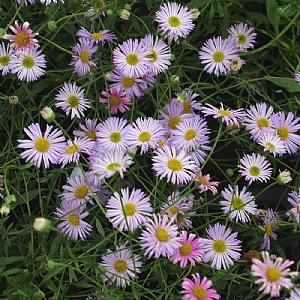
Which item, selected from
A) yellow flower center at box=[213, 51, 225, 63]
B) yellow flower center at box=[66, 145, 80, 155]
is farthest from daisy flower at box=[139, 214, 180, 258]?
yellow flower center at box=[213, 51, 225, 63]

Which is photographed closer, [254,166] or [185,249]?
[185,249]

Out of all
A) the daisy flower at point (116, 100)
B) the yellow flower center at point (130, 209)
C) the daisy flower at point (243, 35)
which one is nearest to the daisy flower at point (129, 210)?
the yellow flower center at point (130, 209)

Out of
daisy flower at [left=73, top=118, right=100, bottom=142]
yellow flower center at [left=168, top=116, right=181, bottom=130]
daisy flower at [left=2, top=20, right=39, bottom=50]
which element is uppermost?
daisy flower at [left=2, top=20, right=39, bottom=50]

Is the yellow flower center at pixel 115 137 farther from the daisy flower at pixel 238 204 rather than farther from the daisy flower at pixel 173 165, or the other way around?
the daisy flower at pixel 238 204

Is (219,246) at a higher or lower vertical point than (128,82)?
lower

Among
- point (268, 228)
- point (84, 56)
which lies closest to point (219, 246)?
point (268, 228)

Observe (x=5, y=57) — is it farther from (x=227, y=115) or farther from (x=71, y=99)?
(x=227, y=115)

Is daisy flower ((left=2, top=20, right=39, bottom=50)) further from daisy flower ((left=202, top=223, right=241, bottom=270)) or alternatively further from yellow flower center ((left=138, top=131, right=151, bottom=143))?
daisy flower ((left=202, top=223, right=241, bottom=270))
